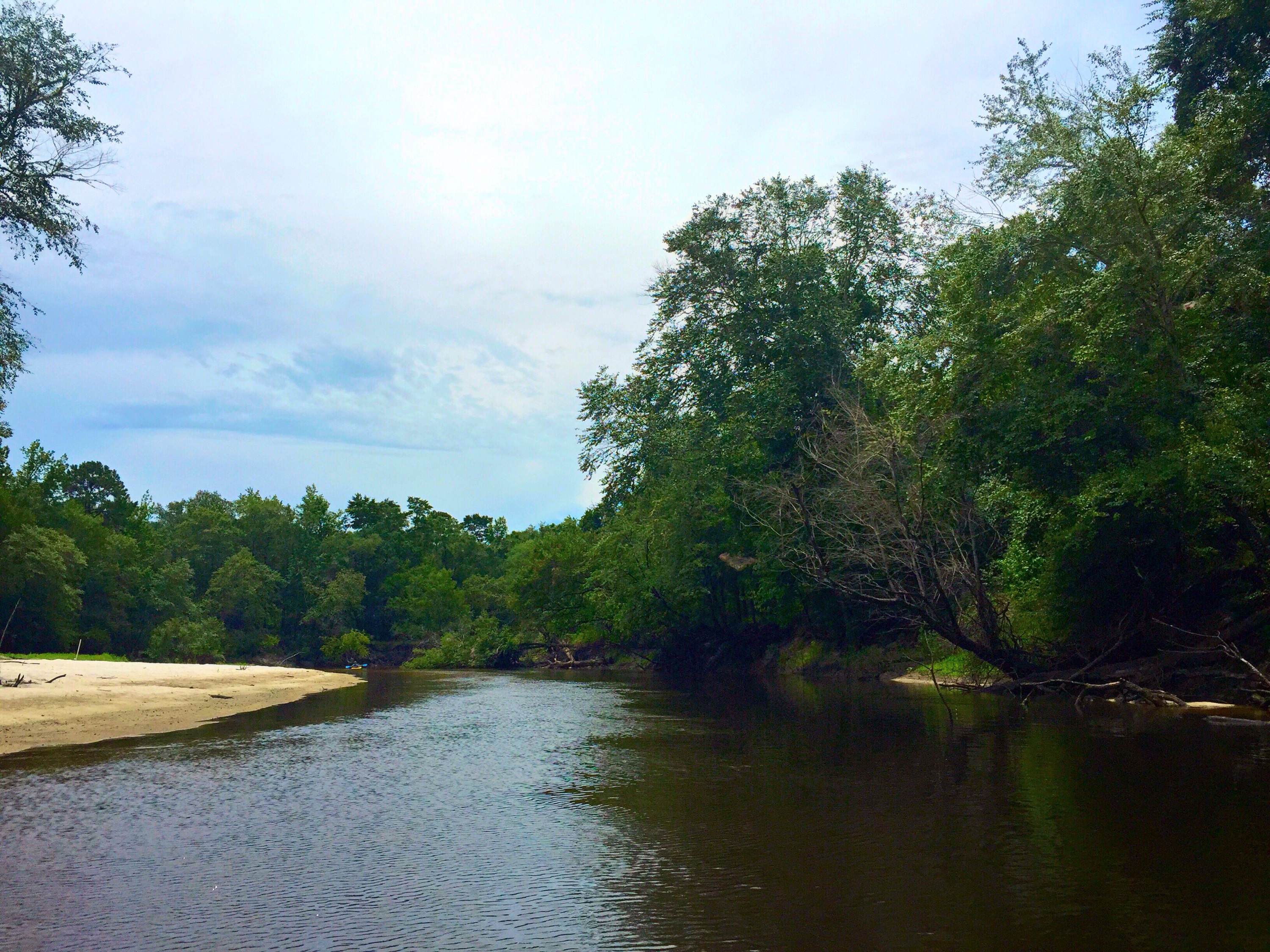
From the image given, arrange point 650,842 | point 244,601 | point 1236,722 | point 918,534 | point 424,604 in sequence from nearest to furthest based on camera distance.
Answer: point 650,842 < point 1236,722 < point 918,534 < point 244,601 < point 424,604

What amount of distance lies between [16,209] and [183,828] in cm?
2089

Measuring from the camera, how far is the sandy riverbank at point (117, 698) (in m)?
20.0

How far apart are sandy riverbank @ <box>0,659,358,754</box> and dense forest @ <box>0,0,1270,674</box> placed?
341 inches

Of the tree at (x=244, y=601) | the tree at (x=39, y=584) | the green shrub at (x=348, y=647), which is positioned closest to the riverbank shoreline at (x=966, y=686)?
the tree at (x=39, y=584)

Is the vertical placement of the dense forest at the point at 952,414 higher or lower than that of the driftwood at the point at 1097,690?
higher

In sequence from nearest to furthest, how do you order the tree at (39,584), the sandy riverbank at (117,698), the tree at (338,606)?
the sandy riverbank at (117,698) → the tree at (39,584) → the tree at (338,606)

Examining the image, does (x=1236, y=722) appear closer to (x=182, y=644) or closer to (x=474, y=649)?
(x=474, y=649)

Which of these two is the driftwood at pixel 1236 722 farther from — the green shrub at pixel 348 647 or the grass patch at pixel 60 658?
the green shrub at pixel 348 647

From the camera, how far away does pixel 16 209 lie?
82.7 ft

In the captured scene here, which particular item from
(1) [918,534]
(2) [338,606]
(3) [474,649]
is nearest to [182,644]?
(3) [474,649]

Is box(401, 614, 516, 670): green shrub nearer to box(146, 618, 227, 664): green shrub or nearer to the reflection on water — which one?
box(146, 618, 227, 664): green shrub

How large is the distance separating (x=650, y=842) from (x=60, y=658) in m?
46.2

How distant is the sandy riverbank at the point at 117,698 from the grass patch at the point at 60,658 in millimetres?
1321

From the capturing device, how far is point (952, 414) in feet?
80.1
